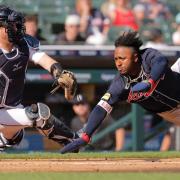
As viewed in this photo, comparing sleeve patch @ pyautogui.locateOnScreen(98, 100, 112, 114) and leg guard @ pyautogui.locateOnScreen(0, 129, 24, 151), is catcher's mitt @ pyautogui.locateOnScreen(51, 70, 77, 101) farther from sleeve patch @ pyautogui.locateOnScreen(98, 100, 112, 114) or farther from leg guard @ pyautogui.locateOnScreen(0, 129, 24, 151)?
leg guard @ pyautogui.locateOnScreen(0, 129, 24, 151)

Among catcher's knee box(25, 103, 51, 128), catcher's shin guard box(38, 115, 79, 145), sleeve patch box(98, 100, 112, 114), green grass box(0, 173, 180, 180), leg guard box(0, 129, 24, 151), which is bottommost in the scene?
leg guard box(0, 129, 24, 151)

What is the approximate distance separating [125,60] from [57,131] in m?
1.28

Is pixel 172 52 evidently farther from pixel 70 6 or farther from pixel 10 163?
pixel 10 163

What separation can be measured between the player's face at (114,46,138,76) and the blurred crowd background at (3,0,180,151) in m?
3.59

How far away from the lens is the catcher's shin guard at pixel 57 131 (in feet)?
24.8

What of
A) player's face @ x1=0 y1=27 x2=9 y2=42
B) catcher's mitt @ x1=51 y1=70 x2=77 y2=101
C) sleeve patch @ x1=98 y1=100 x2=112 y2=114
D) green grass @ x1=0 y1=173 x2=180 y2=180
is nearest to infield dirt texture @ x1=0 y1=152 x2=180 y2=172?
green grass @ x1=0 y1=173 x2=180 y2=180

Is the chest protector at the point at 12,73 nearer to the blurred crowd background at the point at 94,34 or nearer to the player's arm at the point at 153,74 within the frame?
the player's arm at the point at 153,74

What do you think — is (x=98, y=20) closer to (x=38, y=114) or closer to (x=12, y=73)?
(x=12, y=73)

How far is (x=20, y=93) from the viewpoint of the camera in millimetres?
7742

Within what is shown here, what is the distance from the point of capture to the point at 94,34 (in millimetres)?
11094

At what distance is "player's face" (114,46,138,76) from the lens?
22.4 ft

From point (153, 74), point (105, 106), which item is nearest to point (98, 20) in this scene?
point (105, 106)

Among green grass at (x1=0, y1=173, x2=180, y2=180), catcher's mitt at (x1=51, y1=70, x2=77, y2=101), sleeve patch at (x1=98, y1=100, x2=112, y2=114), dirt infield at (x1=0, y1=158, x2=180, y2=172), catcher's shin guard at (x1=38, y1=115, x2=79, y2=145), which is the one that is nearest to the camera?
green grass at (x1=0, y1=173, x2=180, y2=180)

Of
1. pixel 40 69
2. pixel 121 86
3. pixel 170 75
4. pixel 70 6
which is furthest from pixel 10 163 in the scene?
pixel 70 6
